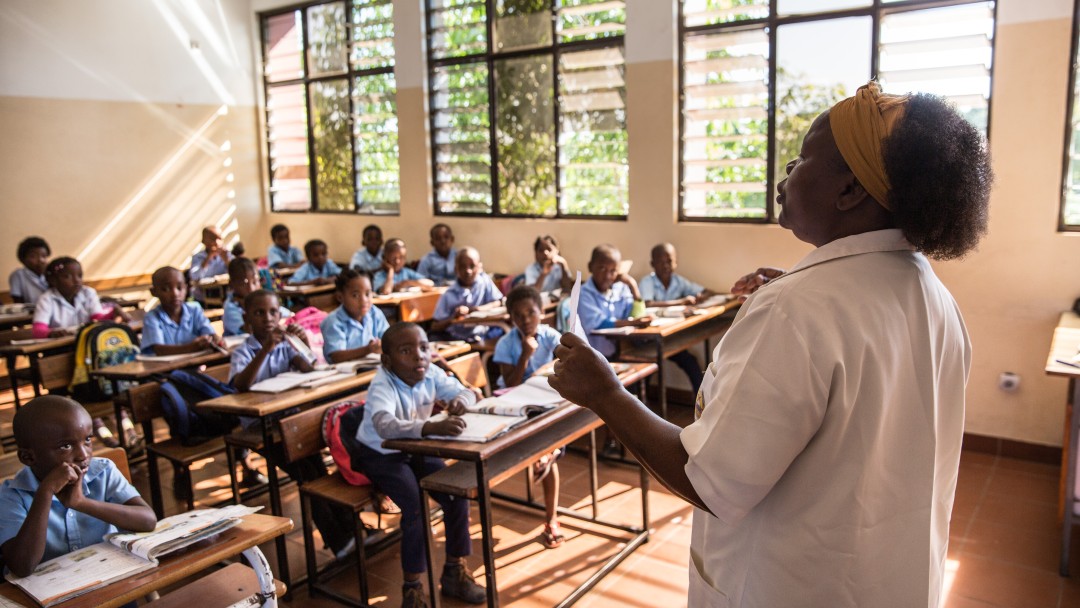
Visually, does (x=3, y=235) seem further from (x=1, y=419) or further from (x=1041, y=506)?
(x=1041, y=506)

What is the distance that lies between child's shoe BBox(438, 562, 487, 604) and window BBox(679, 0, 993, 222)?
3.25m

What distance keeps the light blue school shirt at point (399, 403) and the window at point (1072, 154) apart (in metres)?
3.25

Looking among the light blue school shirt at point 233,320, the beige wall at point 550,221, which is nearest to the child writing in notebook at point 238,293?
the light blue school shirt at point 233,320

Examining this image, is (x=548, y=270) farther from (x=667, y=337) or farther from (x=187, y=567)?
(x=187, y=567)

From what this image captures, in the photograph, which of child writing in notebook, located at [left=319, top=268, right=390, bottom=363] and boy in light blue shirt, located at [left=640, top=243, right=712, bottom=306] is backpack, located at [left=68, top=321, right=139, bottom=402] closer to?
child writing in notebook, located at [left=319, top=268, right=390, bottom=363]

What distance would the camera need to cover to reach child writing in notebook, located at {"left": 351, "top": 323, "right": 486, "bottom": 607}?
273 centimetres

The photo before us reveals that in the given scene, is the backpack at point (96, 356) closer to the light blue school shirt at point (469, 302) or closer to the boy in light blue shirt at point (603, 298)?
the light blue school shirt at point (469, 302)

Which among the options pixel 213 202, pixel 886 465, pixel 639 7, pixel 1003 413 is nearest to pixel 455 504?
pixel 886 465

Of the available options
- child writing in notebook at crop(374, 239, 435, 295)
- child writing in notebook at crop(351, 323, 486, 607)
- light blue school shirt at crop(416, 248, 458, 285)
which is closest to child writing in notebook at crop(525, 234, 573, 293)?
child writing in notebook at crop(374, 239, 435, 295)

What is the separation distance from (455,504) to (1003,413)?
10.5 feet

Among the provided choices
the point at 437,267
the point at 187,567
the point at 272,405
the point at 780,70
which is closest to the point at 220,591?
the point at 187,567

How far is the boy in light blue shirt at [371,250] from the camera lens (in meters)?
7.09

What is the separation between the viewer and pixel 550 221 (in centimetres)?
619

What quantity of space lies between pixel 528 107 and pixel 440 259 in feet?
4.73
